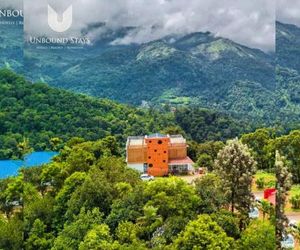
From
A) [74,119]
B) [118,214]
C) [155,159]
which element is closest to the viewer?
[118,214]

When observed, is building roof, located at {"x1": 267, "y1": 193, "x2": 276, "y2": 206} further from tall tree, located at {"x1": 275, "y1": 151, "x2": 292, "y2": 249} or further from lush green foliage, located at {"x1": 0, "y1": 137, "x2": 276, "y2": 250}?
tall tree, located at {"x1": 275, "y1": 151, "x2": 292, "y2": 249}

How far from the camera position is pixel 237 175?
5008 millimetres

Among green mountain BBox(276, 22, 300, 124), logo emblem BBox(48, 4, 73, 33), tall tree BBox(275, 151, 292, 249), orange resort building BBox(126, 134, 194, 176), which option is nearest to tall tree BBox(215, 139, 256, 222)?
tall tree BBox(275, 151, 292, 249)

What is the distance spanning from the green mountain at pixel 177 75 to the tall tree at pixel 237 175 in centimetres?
927

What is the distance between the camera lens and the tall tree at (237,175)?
500 cm

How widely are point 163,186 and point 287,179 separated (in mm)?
1398

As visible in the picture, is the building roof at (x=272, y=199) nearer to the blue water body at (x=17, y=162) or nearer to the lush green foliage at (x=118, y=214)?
the lush green foliage at (x=118, y=214)

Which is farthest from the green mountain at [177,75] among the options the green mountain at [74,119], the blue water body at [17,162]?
the blue water body at [17,162]

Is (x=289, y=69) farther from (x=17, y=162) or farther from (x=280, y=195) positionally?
(x=17, y=162)

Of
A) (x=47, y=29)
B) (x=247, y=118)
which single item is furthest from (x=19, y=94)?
(x=47, y=29)

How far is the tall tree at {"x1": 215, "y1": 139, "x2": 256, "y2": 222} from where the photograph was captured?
16.4 ft

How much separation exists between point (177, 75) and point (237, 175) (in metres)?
12.3

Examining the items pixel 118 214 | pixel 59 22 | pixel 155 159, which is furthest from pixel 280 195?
pixel 155 159

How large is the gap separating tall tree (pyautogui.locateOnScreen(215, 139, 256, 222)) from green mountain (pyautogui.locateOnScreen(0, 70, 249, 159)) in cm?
963
